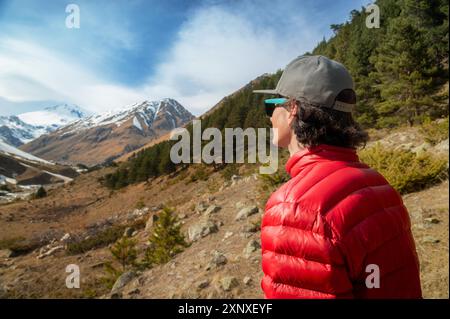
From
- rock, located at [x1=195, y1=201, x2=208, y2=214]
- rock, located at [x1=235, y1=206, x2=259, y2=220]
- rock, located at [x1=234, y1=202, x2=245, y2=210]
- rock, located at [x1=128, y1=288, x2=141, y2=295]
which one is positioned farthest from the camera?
rock, located at [x1=195, y1=201, x2=208, y2=214]

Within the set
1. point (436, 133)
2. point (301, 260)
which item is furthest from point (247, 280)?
point (436, 133)

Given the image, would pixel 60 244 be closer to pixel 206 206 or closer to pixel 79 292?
pixel 79 292

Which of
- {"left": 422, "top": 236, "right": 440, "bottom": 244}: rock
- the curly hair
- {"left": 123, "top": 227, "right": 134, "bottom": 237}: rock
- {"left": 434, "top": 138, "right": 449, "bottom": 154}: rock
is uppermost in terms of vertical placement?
{"left": 434, "top": 138, "right": 449, "bottom": 154}: rock

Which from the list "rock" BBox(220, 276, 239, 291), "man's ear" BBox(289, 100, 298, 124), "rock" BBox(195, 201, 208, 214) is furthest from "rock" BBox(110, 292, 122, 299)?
"man's ear" BBox(289, 100, 298, 124)

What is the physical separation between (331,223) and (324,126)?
53 cm

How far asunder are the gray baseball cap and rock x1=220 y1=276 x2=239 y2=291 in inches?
181

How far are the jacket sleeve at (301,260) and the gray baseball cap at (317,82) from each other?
0.60 meters

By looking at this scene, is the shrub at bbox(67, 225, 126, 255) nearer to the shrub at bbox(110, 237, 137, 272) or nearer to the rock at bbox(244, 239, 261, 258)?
the shrub at bbox(110, 237, 137, 272)

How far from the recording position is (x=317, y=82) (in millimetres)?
1464

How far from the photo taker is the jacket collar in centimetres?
139

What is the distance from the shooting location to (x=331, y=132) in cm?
149

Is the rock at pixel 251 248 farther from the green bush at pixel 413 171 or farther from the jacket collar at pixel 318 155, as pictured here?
the jacket collar at pixel 318 155
